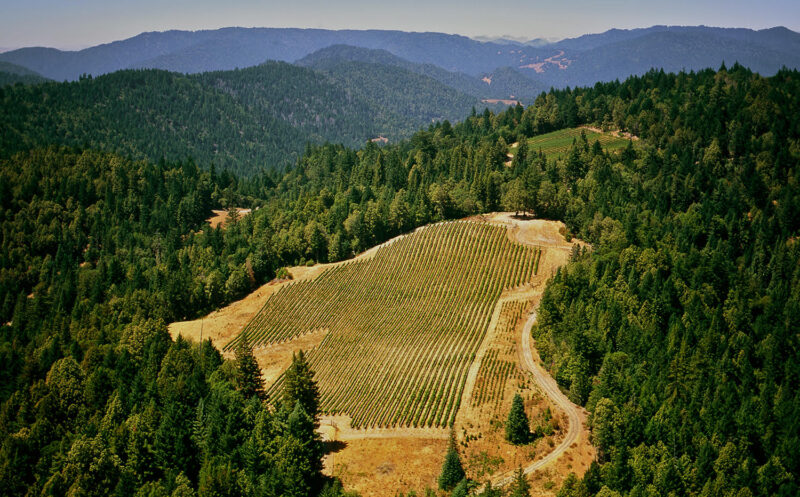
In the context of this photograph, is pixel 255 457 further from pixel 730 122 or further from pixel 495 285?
pixel 730 122

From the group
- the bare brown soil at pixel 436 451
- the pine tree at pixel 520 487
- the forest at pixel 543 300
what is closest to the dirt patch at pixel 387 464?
the bare brown soil at pixel 436 451

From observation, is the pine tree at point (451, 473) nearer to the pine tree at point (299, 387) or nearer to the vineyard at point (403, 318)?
the vineyard at point (403, 318)

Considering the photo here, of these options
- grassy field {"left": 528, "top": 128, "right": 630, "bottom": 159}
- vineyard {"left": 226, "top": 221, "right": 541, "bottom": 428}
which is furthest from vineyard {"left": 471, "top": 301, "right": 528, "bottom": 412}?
grassy field {"left": 528, "top": 128, "right": 630, "bottom": 159}

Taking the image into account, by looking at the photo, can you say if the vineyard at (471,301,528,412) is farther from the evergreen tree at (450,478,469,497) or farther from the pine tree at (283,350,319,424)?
the pine tree at (283,350,319,424)

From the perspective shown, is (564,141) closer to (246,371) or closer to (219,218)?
(219,218)

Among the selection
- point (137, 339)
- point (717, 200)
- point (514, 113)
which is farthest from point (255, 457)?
point (514, 113)

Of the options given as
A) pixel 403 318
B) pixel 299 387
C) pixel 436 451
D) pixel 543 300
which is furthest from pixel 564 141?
pixel 299 387

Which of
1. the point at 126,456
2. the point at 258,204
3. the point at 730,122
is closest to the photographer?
the point at 126,456
